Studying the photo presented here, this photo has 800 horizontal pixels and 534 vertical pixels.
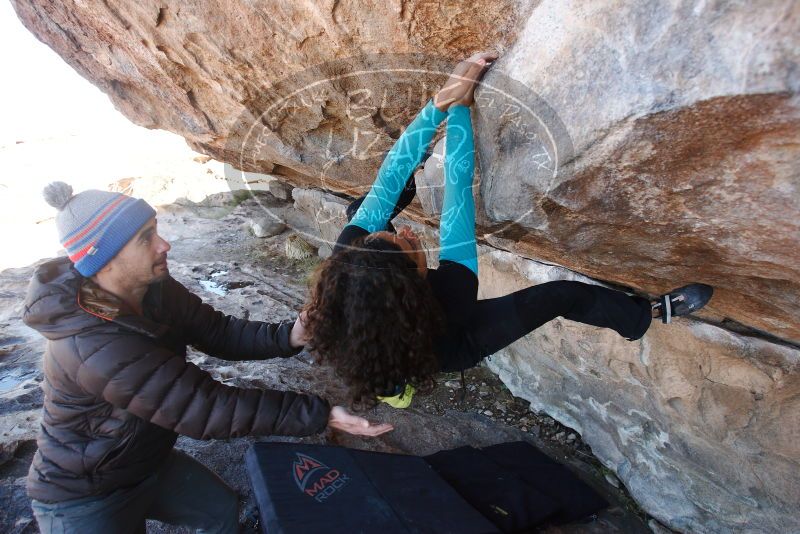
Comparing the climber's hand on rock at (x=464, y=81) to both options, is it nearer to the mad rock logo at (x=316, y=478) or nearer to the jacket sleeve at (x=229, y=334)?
the jacket sleeve at (x=229, y=334)

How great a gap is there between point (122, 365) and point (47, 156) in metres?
10.6

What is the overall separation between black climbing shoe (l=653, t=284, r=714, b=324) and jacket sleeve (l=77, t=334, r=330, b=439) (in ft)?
4.68

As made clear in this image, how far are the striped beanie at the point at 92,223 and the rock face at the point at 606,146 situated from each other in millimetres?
1187

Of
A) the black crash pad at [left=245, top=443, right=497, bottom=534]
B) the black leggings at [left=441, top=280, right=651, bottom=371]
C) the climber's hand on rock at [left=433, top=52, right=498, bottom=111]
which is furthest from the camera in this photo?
the black crash pad at [left=245, top=443, right=497, bottom=534]

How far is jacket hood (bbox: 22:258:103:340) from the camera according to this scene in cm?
138

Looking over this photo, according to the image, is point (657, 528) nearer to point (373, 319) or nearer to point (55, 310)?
point (373, 319)

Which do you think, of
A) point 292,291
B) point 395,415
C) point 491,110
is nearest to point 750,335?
point 491,110

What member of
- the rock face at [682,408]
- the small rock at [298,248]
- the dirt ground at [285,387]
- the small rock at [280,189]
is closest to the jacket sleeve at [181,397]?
the dirt ground at [285,387]

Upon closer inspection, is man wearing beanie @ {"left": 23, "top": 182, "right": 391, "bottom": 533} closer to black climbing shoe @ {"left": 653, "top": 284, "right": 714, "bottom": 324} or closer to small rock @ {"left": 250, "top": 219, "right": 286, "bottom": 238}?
black climbing shoe @ {"left": 653, "top": 284, "right": 714, "bottom": 324}

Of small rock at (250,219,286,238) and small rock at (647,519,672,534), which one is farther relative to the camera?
small rock at (250,219,286,238)

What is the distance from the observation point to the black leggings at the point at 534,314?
1.93m

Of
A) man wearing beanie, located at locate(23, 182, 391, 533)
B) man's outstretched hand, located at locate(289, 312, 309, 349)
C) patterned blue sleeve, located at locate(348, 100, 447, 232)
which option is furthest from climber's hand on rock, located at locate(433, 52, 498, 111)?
man wearing beanie, located at locate(23, 182, 391, 533)

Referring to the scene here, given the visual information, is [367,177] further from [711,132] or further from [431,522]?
[711,132]

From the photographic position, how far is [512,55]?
170 centimetres
